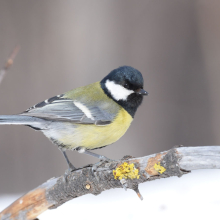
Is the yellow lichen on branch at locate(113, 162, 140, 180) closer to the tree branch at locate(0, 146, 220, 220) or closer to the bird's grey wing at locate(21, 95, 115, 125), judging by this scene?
the tree branch at locate(0, 146, 220, 220)

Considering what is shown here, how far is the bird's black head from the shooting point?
4.93ft

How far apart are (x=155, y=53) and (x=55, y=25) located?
35.9 inches

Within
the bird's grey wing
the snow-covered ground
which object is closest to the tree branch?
the bird's grey wing

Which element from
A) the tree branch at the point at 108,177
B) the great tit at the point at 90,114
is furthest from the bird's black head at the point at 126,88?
the tree branch at the point at 108,177

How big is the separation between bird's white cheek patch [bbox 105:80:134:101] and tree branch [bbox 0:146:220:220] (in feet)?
1.33

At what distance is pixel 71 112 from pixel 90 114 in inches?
3.9

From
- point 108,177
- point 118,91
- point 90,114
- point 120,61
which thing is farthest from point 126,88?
point 120,61

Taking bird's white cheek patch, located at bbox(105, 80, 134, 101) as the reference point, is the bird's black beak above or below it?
below

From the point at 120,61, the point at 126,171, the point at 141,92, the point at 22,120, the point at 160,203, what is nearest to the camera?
the point at 126,171

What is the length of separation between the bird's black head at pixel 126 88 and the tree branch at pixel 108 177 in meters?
0.40

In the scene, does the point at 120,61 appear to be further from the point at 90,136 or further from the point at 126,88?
the point at 90,136

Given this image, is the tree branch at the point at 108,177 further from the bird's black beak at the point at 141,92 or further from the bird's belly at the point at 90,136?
the bird's black beak at the point at 141,92

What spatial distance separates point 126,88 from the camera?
1.54 metres

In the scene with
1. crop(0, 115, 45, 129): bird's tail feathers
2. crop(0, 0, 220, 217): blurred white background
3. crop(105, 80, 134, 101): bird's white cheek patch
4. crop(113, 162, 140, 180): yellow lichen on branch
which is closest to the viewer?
crop(113, 162, 140, 180): yellow lichen on branch
